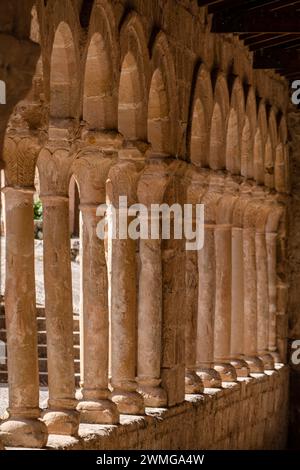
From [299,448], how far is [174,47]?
8190mm

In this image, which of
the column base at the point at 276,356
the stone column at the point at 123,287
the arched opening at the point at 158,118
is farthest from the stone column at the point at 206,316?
the column base at the point at 276,356

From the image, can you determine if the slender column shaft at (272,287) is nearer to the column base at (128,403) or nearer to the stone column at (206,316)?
the stone column at (206,316)

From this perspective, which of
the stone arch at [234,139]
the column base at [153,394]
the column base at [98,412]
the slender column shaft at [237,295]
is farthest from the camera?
the slender column shaft at [237,295]

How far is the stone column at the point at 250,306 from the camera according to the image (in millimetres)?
19031

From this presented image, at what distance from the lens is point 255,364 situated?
61.8 ft

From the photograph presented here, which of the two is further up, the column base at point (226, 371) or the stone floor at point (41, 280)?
the stone floor at point (41, 280)

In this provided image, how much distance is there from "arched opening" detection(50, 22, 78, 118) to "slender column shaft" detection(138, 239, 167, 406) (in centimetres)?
286

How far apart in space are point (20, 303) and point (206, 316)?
5820mm

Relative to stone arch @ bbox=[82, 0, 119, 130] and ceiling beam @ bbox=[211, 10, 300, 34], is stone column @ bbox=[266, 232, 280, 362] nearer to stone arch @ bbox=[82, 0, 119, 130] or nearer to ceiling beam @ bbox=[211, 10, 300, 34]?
ceiling beam @ bbox=[211, 10, 300, 34]

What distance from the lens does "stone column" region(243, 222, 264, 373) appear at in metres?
19.0

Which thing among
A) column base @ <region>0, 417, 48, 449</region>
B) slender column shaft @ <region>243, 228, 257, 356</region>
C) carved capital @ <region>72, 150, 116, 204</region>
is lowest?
column base @ <region>0, 417, 48, 449</region>

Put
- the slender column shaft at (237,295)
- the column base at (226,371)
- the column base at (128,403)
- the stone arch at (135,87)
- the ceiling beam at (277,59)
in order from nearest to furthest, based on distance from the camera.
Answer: the column base at (128,403)
the stone arch at (135,87)
the column base at (226,371)
the slender column shaft at (237,295)
the ceiling beam at (277,59)

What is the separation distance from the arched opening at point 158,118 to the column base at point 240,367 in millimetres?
4211

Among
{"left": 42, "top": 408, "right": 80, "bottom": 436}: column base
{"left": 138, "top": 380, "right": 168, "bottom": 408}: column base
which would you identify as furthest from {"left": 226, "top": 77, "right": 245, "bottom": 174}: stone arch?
{"left": 42, "top": 408, "right": 80, "bottom": 436}: column base
